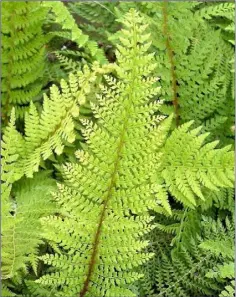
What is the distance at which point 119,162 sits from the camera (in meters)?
1.34

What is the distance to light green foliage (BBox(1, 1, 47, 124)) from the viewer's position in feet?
5.88

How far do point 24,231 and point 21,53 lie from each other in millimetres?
651

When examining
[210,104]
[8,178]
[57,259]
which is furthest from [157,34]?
[57,259]

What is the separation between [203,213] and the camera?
6.11 feet

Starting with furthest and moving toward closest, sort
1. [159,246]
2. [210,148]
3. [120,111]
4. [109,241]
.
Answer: [159,246] → [210,148] → [109,241] → [120,111]

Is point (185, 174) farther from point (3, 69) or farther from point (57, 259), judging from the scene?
point (3, 69)

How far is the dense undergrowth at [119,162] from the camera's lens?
1.35 meters

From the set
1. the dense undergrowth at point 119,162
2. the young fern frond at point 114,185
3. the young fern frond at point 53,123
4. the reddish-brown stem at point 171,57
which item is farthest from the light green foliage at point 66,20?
the young fern frond at point 114,185

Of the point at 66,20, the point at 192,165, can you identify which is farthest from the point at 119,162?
the point at 66,20

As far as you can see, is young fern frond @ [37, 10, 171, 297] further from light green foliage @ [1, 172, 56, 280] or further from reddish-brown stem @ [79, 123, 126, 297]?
light green foliage @ [1, 172, 56, 280]

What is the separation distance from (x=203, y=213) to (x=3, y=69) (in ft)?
2.87

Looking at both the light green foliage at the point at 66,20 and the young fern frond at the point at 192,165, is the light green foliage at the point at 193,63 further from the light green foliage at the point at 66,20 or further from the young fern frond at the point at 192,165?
the young fern frond at the point at 192,165

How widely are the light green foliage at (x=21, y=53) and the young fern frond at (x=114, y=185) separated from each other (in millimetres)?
564

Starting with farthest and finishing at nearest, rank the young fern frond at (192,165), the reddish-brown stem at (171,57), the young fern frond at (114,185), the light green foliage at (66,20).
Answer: the reddish-brown stem at (171,57)
the light green foliage at (66,20)
the young fern frond at (192,165)
the young fern frond at (114,185)
